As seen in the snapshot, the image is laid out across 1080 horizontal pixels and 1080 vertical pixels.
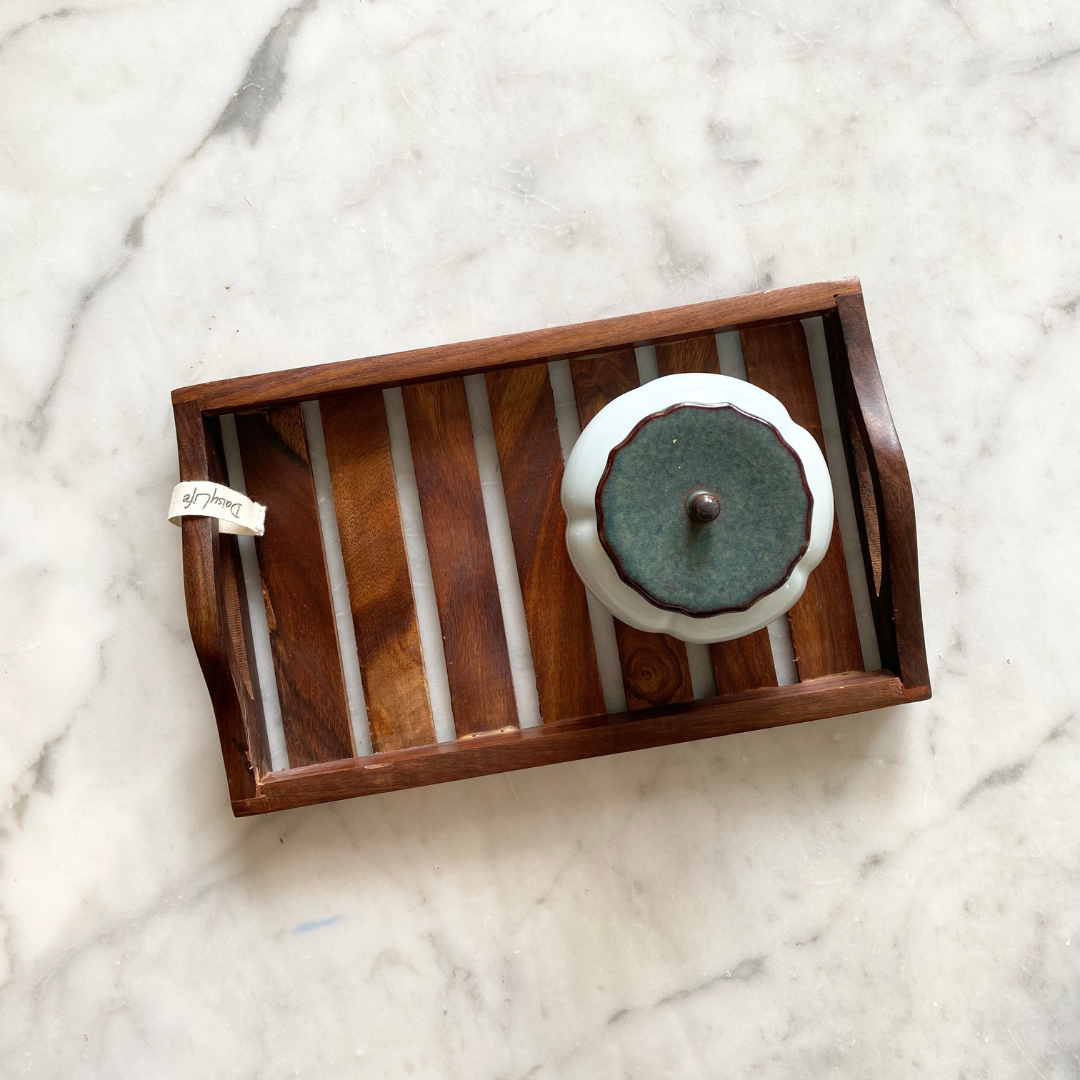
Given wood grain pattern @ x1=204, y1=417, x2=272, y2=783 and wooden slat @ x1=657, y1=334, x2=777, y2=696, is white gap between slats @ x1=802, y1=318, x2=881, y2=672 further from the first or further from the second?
wood grain pattern @ x1=204, y1=417, x2=272, y2=783

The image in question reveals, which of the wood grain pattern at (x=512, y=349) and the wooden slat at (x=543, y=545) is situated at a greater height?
the wood grain pattern at (x=512, y=349)

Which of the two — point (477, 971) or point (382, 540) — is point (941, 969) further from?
point (382, 540)

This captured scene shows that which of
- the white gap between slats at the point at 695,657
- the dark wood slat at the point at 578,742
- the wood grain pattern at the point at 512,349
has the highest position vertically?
the wood grain pattern at the point at 512,349

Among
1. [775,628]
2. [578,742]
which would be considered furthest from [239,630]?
[775,628]

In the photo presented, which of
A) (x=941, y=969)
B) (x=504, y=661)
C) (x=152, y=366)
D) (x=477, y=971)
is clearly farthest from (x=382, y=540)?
(x=941, y=969)

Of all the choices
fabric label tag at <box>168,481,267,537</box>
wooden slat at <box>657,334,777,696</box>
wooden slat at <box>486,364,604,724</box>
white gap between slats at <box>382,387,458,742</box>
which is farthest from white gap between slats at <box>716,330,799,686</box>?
fabric label tag at <box>168,481,267,537</box>

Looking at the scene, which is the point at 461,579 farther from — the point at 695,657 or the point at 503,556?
the point at 695,657

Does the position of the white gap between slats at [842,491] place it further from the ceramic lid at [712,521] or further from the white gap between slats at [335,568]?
the white gap between slats at [335,568]

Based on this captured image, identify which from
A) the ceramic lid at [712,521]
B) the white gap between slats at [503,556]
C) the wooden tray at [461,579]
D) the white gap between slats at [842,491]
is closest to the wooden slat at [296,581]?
the wooden tray at [461,579]
